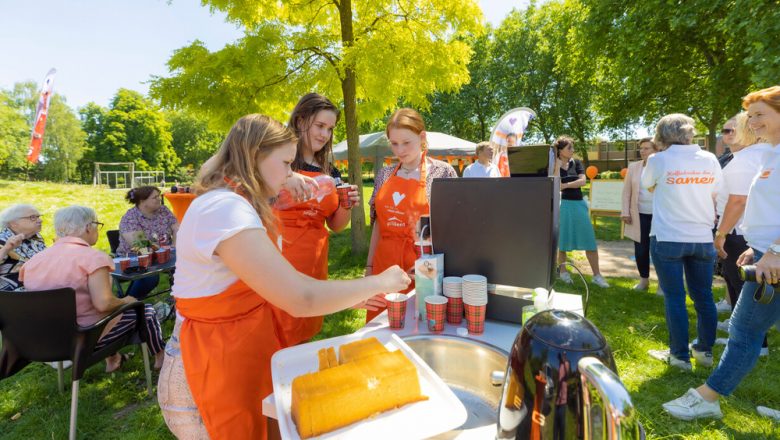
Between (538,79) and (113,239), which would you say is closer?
(113,239)

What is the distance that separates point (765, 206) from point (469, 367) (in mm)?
2075

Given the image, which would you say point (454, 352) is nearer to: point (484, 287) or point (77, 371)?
point (484, 287)

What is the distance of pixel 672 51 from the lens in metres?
12.0

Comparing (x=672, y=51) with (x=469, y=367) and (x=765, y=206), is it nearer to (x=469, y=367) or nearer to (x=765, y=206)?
(x=765, y=206)

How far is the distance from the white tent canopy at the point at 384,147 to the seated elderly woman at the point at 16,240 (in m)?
6.52

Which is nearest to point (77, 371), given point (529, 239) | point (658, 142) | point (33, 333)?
point (33, 333)

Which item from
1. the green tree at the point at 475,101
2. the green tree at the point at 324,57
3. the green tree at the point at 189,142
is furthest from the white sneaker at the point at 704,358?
the green tree at the point at 189,142

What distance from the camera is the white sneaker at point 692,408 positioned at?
97.1 inches

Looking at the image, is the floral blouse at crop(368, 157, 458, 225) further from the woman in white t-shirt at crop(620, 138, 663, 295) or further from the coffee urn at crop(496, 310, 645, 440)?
the woman in white t-shirt at crop(620, 138, 663, 295)

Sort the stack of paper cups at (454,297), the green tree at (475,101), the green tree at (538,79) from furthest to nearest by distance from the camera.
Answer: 1. the green tree at (475,101)
2. the green tree at (538,79)
3. the stack of paper cups at (454,297)

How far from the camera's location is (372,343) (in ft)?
3.75

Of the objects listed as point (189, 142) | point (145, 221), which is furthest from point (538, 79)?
point (189, 142)

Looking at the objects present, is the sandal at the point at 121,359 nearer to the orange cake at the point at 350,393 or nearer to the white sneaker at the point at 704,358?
the orange cake at the point at 350,393

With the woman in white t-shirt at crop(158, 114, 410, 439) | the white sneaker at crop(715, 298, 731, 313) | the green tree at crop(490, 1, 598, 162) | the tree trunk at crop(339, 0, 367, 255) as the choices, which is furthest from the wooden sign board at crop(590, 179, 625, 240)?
the green tree at crop(490, 1, 598, 162)
